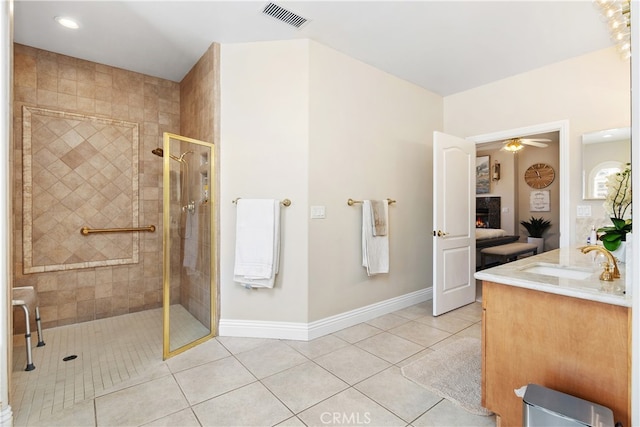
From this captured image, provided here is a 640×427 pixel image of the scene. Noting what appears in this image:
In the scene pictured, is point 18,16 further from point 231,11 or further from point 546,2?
point 546,2

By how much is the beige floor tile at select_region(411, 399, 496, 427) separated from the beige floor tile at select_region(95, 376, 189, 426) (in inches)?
53.0

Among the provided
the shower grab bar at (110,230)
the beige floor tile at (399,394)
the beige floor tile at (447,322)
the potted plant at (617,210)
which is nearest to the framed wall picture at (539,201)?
the beige floor tile at (447,322)

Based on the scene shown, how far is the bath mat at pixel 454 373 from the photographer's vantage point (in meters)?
1.77

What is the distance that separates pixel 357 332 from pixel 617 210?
2.07 meters

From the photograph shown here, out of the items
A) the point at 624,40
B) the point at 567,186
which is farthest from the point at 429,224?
the point at 624,40

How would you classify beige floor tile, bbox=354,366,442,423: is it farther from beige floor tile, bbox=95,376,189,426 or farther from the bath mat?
beige floor tile, bbox=95,376,189,426

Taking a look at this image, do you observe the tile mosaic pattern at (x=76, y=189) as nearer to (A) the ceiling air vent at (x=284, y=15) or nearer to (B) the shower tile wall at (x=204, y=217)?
(B) the shower tile wall at (x=204, y=217)

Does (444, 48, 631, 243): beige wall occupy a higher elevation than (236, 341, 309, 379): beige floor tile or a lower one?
higher

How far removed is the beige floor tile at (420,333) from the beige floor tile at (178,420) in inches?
69.8

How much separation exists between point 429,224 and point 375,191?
43.5 inches

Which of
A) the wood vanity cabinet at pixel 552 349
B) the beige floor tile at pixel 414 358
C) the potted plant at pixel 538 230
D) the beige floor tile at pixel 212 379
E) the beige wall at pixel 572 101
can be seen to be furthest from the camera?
the potted plant at pixel 538 230

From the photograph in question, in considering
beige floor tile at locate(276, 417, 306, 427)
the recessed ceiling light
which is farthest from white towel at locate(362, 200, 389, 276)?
the recessed ceiling light

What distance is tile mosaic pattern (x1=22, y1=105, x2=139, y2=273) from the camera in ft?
9.33

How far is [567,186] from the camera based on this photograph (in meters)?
3.04
